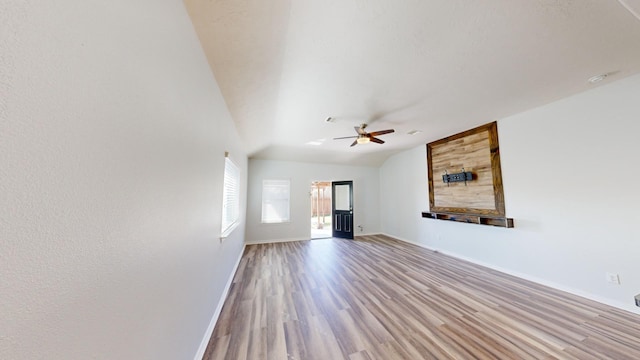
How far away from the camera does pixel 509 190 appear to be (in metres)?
3.53

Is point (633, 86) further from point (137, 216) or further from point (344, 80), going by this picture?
point (137, 216)

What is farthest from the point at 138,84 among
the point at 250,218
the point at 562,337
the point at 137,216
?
the point at 250,218

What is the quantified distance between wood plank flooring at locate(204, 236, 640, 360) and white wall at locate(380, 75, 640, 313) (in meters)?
0.34

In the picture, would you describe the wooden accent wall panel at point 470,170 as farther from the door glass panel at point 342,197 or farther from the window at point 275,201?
the window at point 275,201

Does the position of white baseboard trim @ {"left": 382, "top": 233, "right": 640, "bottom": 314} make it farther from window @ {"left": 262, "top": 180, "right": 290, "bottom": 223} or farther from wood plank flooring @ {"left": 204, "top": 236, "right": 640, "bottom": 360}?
window @ {"left": 262, "top": 180, "right": 290, "bottom": 223}

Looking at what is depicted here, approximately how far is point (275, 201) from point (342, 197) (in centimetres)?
217

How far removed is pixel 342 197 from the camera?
22.0 ft

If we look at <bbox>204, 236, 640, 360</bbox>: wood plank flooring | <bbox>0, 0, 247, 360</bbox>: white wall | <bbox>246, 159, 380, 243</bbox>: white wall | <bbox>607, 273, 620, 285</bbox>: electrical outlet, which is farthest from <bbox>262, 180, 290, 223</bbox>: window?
<bbox>607, 273, 620, 285</bbox>: electrical outlet

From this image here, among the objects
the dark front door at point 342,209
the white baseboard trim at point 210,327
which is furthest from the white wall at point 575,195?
the white baseboard trim at point 210,327

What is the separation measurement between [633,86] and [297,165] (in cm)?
591

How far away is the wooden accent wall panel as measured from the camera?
12.3 feet

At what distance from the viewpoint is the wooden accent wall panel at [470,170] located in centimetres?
374

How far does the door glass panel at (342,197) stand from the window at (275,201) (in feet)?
5.47

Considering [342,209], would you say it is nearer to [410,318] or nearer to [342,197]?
[342,197]
